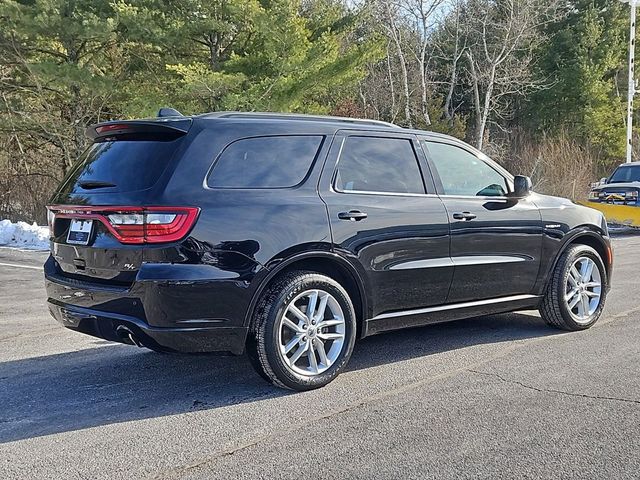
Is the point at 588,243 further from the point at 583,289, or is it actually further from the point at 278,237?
the point at 278,237

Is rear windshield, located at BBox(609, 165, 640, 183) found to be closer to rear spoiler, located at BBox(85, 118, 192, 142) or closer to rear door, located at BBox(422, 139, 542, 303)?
rear door, located at BBox(422, 139, 542, 303)

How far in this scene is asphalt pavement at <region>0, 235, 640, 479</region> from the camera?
11.1 feet

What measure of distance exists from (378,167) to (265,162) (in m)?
0.97

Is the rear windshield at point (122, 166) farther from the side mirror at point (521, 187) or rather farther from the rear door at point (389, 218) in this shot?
the side mirror at point (521, 187)

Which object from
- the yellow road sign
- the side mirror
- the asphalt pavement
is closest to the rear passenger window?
the asphalt pavement

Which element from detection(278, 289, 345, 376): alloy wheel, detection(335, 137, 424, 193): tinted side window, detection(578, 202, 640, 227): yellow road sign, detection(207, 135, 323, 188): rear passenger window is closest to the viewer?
detection(207, 135, 323, 188): rear passenger window

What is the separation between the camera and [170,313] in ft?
13.2

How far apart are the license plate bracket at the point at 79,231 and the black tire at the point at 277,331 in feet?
3.94

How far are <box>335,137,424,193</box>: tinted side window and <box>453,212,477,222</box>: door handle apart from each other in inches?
13.8

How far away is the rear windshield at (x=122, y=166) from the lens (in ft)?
13.8

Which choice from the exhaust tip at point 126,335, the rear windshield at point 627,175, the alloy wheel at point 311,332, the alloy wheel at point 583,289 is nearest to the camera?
the exhaust tip at point 126,335

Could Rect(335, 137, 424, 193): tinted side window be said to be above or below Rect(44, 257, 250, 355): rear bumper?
above

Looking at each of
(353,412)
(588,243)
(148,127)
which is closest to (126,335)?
(148,127)

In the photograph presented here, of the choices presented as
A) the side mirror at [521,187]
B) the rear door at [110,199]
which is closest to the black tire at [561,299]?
the side mirror at [521,187]
